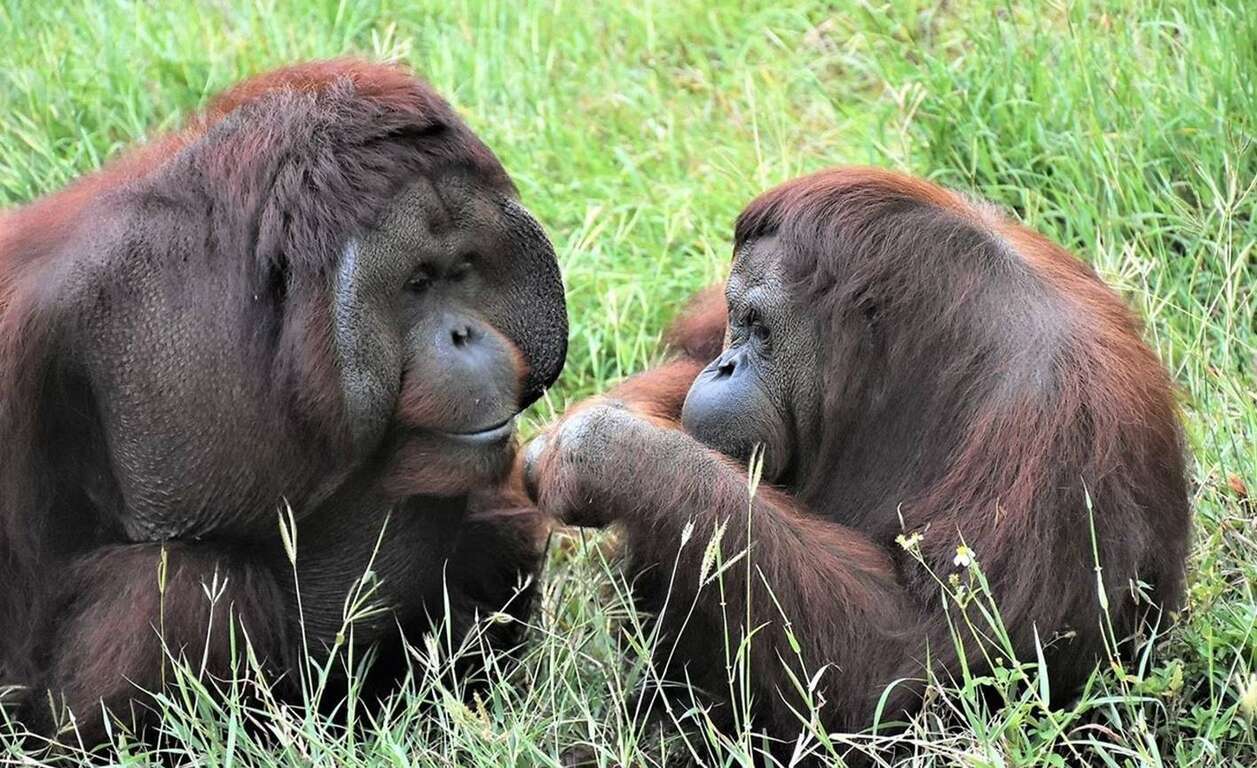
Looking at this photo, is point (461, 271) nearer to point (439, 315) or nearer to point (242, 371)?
point (439, 315)

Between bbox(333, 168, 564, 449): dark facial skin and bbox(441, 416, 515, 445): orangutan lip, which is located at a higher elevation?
bbox(333, 168, 564, 449): dark facial skin

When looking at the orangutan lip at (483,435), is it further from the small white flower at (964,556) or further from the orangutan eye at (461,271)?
the small white flower at (964,556)

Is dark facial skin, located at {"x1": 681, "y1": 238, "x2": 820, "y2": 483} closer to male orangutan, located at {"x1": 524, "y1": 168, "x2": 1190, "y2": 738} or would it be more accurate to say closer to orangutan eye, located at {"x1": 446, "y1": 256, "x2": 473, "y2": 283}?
male orangutan, located at {"x1": 524, "y1": 168, "x2": 1190, "y2": 738}

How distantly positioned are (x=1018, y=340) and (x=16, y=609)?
179 centimetres

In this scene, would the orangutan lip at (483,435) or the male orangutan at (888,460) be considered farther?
the orangutan lip at (483,435)

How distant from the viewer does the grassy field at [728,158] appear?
3.38m

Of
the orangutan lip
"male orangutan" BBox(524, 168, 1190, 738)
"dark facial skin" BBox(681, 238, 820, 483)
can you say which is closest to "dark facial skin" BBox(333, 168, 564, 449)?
the orangutan lip

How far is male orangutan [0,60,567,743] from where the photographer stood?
10.8 ft

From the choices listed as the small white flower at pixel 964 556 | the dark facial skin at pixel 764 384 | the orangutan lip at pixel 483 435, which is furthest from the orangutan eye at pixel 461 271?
the small white flower at pixel 964 556

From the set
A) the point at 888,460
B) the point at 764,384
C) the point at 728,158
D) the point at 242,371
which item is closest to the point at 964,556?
the point at 888,460

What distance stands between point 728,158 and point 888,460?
2.04m

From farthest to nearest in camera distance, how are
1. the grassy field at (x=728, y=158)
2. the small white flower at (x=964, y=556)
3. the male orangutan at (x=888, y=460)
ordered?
the grassy field at (x=728, y=158) → the male orangutan at (x=888, y=460) → the small white flower at (x=964, y=556)

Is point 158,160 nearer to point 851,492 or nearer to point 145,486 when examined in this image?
point 145,486

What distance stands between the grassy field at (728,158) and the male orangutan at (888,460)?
0.15m
